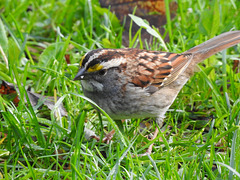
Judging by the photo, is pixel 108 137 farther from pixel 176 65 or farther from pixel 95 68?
pixel 176 65

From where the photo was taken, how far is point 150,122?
410cm

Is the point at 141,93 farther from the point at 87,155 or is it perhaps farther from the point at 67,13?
the point at 67,13

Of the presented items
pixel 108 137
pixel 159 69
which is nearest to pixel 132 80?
pixel 159 69

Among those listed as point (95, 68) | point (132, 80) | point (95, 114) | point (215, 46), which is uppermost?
point (215, 46)

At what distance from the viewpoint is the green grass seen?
3057mm

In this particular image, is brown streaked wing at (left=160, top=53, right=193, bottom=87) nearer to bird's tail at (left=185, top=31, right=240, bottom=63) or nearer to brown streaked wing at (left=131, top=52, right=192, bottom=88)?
brown streaked wing at (left=131, top=52, right=192, bottom=88)

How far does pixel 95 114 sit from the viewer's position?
13.3 feet

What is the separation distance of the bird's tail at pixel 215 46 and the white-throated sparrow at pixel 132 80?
21cm

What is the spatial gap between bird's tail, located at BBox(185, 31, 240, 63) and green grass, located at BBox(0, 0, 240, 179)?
98 mm

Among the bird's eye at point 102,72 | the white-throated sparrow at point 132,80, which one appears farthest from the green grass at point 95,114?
the bird's eye at point 102,72

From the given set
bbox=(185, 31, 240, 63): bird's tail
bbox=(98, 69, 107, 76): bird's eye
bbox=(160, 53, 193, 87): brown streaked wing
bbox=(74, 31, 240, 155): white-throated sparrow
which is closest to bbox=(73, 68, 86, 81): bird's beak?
bbox=(74, 31, 240, 155): white-throated sparrow

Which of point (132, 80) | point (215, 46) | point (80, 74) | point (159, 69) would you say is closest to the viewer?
point (80, 74)

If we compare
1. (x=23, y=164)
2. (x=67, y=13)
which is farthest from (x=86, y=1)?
(x=23, y=164)

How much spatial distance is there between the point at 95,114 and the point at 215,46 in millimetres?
1417
